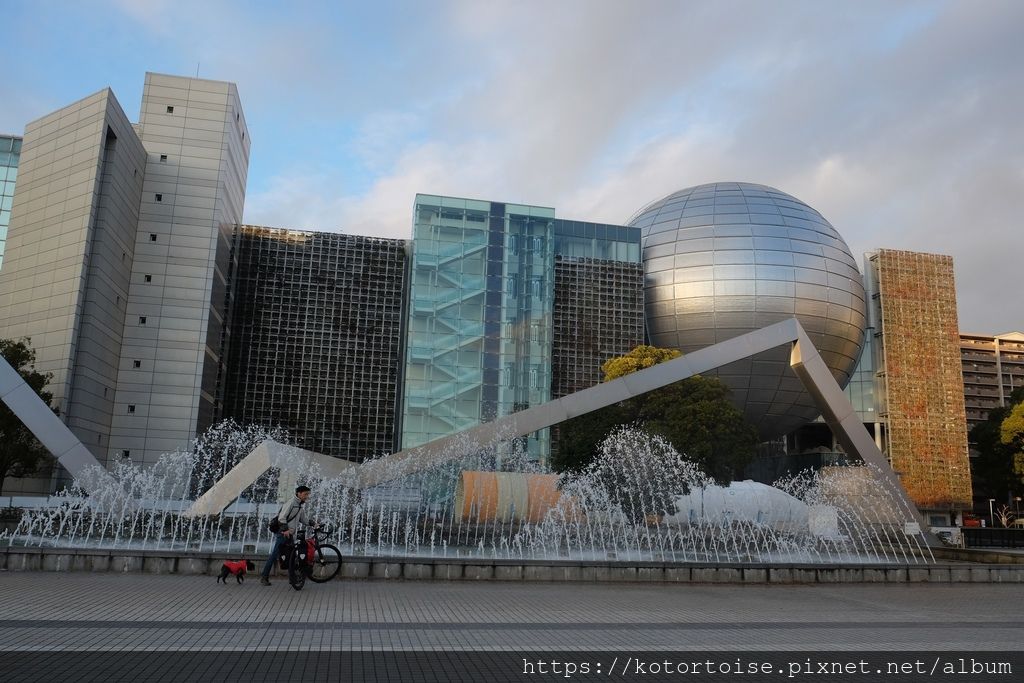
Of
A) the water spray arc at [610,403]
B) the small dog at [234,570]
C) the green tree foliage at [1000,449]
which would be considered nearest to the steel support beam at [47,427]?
the water spray arc at [610,403]

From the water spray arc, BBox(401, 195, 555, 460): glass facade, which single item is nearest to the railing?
the water spray arc

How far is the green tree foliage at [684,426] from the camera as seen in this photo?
96.7ft

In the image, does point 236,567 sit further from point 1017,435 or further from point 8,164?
point 1017,435

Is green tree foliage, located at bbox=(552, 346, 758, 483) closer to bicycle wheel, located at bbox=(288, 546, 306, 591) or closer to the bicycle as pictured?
the bicycle

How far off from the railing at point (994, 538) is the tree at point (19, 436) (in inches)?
1112

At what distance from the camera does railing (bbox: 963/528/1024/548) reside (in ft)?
79.7

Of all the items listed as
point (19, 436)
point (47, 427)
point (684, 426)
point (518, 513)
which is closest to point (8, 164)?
point (19, 436)

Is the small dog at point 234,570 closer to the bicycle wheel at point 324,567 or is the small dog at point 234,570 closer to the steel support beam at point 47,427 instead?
the bicycle wheel at point 324,567

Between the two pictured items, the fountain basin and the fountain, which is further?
the fountain

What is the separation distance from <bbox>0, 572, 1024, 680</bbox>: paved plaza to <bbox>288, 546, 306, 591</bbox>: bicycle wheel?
0.14 meters

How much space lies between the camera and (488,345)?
37.0 metres

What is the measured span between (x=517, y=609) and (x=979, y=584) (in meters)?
7.53
